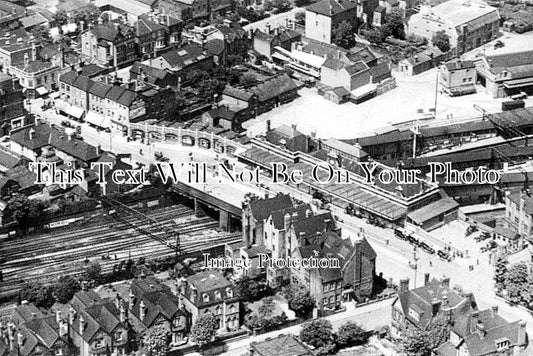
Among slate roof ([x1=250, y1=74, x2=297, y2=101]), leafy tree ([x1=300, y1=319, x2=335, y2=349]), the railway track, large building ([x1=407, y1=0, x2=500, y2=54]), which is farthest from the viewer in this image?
large building ([x1=407, y1=0, x2=500, y2=54])

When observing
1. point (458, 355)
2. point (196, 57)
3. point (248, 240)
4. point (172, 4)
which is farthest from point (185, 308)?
point (172, 4)

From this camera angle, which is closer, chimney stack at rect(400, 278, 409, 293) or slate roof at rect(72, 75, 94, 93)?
chimney stack at rect(400, 278, 409, 293)

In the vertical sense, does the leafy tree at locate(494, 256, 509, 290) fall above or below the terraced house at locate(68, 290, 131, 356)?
below

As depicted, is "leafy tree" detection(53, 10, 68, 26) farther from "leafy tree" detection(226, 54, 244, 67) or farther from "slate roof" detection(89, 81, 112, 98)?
"slate roof" detection(89, 81, 112, 98)

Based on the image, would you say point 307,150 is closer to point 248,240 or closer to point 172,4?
point 248,240

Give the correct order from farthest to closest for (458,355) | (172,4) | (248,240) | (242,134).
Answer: (172,4) < (242,134) < (248,240) < (458,355)

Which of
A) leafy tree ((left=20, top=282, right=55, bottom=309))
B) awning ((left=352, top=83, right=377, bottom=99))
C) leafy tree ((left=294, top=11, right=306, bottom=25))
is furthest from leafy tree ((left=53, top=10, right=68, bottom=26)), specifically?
leafy tree ((left=20, top=282, right=55, bottom=309))

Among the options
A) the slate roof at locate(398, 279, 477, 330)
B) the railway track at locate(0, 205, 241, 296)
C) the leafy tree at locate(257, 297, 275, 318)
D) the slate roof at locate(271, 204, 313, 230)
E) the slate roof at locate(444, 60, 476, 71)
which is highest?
the slate roof at locate(271, 204, 313, 230)

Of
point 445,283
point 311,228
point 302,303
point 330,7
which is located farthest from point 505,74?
point 302,303
